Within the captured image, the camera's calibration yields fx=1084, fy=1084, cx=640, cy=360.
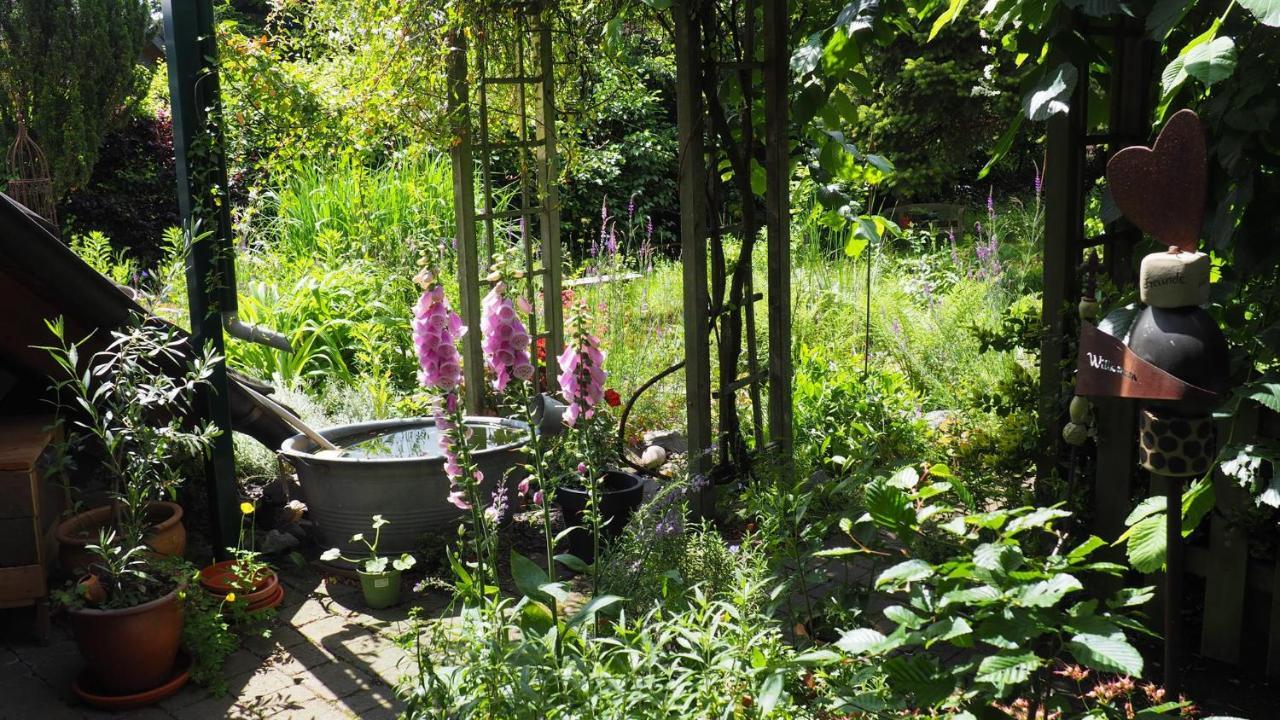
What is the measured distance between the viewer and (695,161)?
3629mm

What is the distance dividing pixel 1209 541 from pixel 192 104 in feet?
11.0

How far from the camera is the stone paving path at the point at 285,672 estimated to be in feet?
→ 9.87

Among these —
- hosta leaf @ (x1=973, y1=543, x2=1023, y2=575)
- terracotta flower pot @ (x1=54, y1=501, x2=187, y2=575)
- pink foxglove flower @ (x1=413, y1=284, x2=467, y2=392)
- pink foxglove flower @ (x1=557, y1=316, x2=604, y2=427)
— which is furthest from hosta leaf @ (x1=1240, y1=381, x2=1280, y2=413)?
terracotta flower pot @ (x1=54, y1=501, x2=187, y2=575)

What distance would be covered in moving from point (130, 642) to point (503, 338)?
5.08 feet

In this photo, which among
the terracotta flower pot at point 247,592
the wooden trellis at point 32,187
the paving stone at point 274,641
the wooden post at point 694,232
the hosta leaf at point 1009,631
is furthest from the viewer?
the wooden trellis at point 32,187

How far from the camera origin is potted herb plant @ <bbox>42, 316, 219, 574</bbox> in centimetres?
304

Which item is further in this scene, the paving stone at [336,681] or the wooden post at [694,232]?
the wooden post at [694,232]

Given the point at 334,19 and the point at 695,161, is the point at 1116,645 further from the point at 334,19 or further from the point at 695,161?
the point at 334,19

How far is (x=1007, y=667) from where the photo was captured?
5.79 feet

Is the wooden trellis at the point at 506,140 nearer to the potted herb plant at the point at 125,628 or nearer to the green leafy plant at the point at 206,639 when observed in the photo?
the green leafy plant at the point at 206,639

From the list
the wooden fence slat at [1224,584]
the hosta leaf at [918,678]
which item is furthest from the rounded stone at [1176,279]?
the wooden fence slat at [1224,584]

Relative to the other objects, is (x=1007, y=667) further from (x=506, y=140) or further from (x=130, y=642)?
(x=506, y=140)

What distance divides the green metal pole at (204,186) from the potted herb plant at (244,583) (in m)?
0.27

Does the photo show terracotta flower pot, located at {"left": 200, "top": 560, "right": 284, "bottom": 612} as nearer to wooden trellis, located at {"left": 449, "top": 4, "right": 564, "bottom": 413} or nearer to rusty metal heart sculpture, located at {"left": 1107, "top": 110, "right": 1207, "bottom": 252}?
wooden trellis, located at {"left": 449, "top": 4, "right": 564, "bottom": 413}
